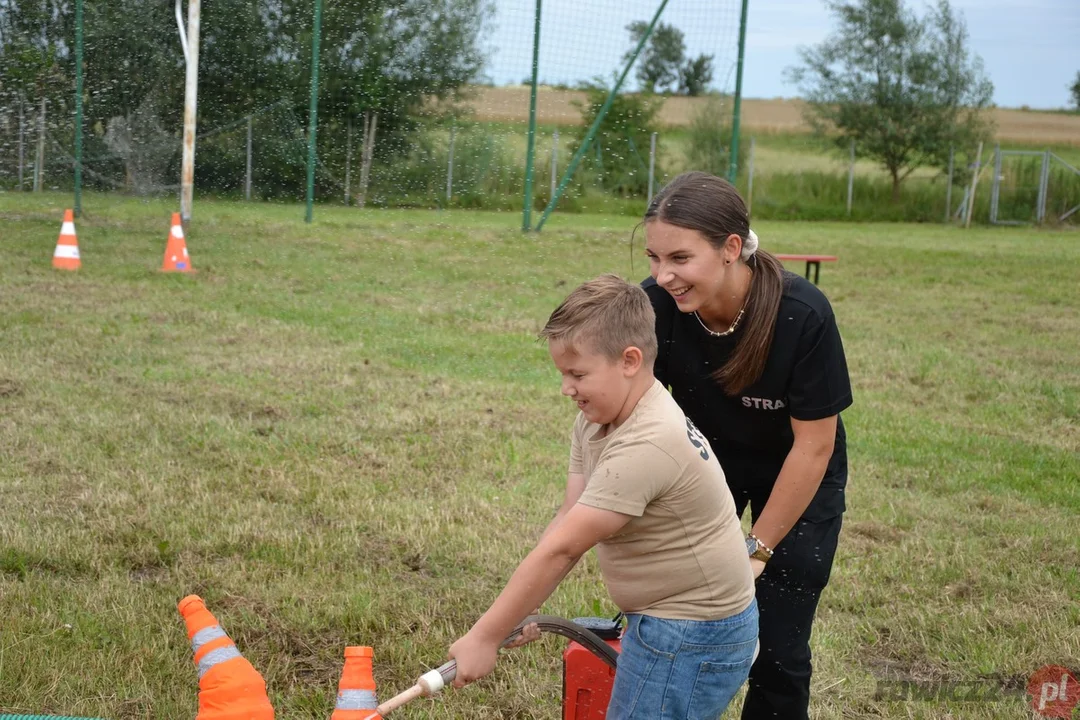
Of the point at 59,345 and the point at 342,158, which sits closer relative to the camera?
the point at 59,345

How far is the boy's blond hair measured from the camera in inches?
84.3

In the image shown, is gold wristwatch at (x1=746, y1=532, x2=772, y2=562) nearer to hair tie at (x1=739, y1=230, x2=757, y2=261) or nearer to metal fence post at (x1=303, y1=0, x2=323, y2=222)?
hair tie at (x1=739, y1=230, x2=757, y2=261)

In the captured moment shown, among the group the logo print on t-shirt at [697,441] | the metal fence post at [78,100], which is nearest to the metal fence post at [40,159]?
the metal fence post at [78,100]

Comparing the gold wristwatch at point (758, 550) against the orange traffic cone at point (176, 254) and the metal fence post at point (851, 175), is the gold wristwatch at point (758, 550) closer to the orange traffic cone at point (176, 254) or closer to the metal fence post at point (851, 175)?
the orange traffic cone at point (176, 254)

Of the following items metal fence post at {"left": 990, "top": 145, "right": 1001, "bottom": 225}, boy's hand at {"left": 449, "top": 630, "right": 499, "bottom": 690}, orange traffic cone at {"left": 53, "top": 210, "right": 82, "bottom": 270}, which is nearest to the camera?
boy's hand at {"left": 449, "top": 630, "right": 499, "bottom": 690}

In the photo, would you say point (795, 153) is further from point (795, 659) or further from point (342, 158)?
point (795, 659)

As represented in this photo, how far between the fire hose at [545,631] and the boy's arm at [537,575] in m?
0.05

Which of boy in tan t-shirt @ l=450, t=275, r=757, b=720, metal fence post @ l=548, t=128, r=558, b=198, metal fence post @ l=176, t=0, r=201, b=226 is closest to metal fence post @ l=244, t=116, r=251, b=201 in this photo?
metal fence post @ l=176, t=0, r=201, b=226

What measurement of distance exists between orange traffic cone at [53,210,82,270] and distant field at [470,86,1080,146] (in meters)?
4.13

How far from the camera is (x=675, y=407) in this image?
2.23 meters

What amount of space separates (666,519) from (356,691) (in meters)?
0.68

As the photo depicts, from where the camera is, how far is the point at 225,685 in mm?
2092

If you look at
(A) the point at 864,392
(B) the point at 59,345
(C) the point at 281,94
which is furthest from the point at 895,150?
(B) the point at 59,345

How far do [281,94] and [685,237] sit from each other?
1044cm
